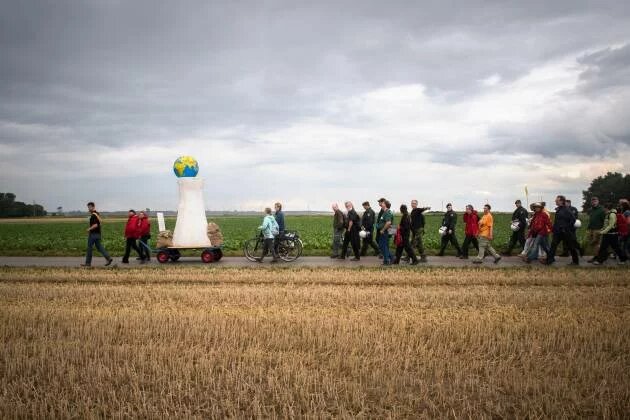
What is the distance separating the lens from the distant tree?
10788 centimetres

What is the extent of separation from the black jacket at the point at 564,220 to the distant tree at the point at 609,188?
331 feet

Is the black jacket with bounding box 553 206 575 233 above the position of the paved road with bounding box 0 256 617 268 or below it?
above

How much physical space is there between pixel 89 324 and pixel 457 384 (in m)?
5.68

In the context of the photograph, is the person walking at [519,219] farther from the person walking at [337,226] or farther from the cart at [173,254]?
the cart at [173,254]

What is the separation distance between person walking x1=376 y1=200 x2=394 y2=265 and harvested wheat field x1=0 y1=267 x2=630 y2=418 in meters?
4.44

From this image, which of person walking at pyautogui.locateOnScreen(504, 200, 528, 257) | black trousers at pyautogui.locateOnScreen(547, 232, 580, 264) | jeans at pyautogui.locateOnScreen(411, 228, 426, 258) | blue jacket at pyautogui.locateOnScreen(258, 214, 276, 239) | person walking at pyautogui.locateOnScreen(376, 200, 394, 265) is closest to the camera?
black trousers at pyautogui.locateOnScreen(547, 232, 580, 264)

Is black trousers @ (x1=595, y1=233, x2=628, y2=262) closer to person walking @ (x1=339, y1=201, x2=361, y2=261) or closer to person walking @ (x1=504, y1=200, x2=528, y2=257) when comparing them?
person walking @ (x1=504, y1=200, x2=528, y2=257)

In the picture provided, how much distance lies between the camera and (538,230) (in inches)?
626

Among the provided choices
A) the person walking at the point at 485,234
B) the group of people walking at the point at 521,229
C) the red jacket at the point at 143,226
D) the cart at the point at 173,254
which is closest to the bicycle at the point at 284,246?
the cart at the point at 173,254

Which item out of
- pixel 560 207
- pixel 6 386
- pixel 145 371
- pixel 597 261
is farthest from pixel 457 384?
pixel 597 261

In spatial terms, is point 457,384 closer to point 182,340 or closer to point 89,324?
point 182,340

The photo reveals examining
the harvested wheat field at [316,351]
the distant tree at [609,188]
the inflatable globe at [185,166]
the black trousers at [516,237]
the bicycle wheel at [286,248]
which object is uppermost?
the distant tree at [609,188]

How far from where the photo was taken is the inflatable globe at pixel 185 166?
17.1 meters

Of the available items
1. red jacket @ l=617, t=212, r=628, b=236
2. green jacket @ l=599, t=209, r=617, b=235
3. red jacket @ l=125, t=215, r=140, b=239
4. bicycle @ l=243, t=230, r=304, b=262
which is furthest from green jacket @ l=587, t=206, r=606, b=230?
red jacket @ l=125, t=215, r=140, b=239
